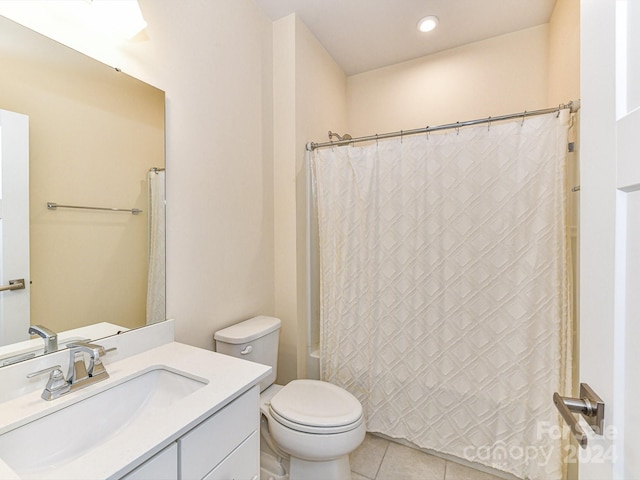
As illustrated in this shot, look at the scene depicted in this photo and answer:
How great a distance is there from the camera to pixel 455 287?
4.99ft

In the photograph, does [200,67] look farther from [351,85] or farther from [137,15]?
[351,85]

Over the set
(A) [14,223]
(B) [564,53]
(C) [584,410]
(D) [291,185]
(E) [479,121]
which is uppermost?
(B) [564,53]

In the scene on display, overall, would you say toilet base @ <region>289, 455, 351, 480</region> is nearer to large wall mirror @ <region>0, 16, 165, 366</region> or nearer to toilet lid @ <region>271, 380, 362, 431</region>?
toilet lid @ <region>271, 380, 362, 431</region>

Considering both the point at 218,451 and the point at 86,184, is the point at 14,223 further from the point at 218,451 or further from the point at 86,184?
the point at 218,451

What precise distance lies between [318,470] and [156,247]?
1.23 metres

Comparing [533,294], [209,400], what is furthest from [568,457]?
[209,400]

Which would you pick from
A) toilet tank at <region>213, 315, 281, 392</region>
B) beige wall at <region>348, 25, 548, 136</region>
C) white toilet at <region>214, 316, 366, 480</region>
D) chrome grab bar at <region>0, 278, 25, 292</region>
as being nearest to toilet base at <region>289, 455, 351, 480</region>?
white toilet at <region>214, 316, 366, 480</region>

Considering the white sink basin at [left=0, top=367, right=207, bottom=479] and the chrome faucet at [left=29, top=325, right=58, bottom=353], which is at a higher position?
the chrome faucet at [left=29, top=325, right=58, bottom=353]

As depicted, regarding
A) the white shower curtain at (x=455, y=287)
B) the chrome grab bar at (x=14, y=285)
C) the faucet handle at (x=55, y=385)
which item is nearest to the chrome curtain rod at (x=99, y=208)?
the chrome grab bar at (x=14, y=285)

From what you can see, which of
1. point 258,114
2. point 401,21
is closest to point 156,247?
point 258,114

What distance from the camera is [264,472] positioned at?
1431 mm

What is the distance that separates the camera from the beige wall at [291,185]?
1.84 m

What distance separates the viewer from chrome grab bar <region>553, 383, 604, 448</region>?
1.56ft

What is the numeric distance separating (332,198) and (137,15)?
121 centimetres
